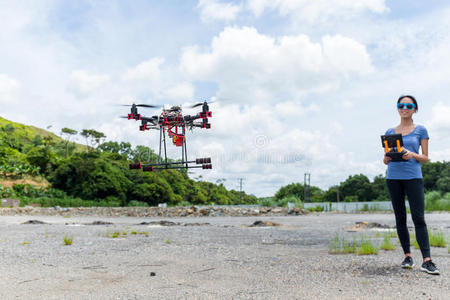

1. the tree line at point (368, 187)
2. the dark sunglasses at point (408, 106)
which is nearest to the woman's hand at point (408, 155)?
the dark sunglasses at point (408, 106)

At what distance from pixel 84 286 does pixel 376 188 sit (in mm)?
57075

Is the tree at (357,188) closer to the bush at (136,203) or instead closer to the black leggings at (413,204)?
the bush at (136,203)

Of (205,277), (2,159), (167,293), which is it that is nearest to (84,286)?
(167,293)

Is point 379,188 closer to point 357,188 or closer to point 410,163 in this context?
point 357,188

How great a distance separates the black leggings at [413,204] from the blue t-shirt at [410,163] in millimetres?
67

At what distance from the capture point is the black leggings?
422 cm

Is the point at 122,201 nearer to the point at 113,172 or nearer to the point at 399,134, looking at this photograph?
the point at 113,172

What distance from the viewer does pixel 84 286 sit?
379cm

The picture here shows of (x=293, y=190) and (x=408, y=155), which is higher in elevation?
(x=408, y=155)

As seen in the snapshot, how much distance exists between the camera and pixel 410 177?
424 cm

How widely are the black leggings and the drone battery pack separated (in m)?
0.31

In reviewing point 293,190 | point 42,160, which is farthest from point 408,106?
point 293,190

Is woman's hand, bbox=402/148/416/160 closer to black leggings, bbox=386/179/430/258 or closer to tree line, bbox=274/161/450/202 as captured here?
black leggings, bbox=386/179/430/258

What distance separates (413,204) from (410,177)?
321 mm
